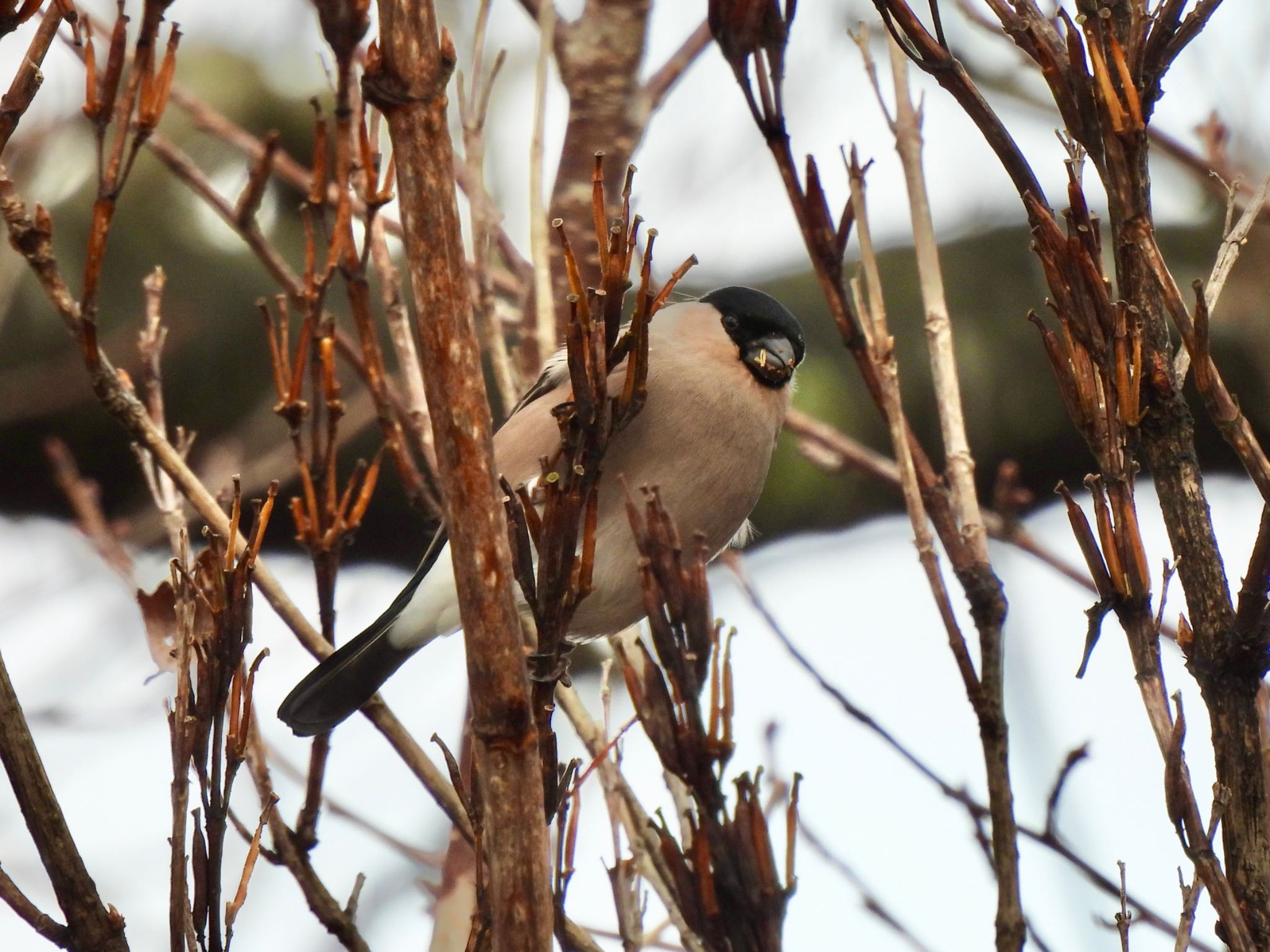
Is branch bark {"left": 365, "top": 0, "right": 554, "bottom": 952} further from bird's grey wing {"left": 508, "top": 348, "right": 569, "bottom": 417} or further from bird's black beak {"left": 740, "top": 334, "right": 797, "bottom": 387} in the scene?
bird's black beak {"left": 740, "top": 334, "right": 797, "bottom": 387}

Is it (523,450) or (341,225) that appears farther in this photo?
(523,450)

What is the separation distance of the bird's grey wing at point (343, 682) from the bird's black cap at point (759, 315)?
2.34ft

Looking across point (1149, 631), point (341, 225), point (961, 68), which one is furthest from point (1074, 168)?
point (341, 225)

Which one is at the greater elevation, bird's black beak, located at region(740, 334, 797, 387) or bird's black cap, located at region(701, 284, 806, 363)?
bird's black cap, located at region(701, 284, 806, 363)

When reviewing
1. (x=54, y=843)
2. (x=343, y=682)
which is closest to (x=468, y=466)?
(x=54, y=843)

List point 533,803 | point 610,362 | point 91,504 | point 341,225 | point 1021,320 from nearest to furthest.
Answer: point 533,803
point 610,362
point 341,225
point 91,504
point 1021,320

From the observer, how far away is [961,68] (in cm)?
156

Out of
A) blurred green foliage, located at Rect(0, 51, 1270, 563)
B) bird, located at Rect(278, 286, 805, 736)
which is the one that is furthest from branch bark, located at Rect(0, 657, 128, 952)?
blurred green foliage, located at Rect(0, 51, 1270, 563)

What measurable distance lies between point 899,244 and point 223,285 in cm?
183

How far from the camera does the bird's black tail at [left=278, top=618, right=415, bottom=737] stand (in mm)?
2189

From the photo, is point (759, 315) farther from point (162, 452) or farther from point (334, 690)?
point (162, 452)

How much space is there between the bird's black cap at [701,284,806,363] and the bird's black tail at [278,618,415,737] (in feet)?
3.02

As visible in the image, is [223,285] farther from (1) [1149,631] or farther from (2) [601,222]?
(1) [1149,631]

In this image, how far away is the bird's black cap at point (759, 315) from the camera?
2.72 m
